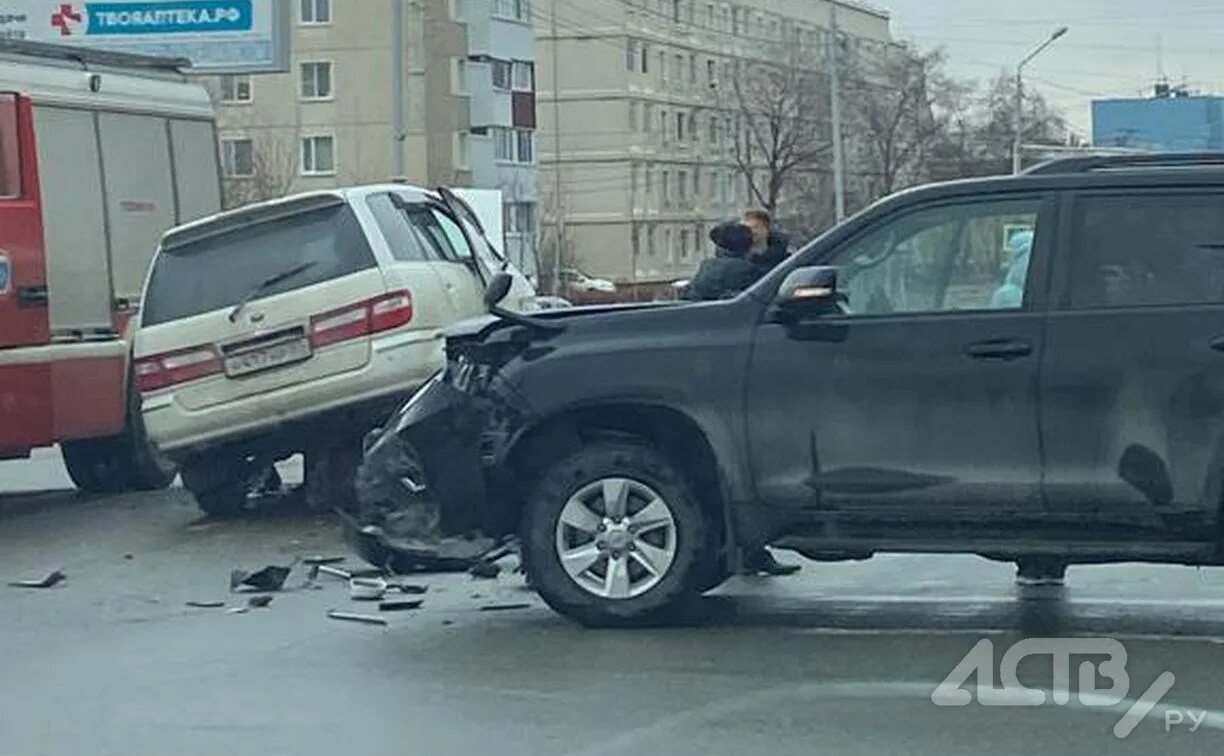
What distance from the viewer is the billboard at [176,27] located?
34.0 meters

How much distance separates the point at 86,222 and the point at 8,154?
1.27 metres

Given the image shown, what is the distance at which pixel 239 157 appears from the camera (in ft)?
241

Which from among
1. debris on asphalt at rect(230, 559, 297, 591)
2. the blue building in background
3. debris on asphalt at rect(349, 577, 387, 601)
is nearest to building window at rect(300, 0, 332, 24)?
the blue building in background

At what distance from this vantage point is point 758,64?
283ft

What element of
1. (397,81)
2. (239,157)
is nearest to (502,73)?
(239,157)

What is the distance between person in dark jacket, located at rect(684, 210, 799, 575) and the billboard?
20800mm

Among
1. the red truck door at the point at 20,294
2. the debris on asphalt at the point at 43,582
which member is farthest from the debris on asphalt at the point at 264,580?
the red truck door at the point at 20,294

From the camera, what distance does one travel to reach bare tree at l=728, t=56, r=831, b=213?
79125 millimetres

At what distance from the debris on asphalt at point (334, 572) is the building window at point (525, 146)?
234 feet

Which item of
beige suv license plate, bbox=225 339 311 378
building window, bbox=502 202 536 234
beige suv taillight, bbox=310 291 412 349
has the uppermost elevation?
beige suv taillight, bbox=310 291 412 349

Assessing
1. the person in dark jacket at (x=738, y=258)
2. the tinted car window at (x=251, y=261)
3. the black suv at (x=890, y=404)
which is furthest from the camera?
the tinted car window at (x=251, y=261)

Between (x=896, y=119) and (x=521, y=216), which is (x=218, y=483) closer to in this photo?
(x=896, y=119)

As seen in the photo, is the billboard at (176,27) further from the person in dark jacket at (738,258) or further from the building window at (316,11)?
the building window at (316,11)

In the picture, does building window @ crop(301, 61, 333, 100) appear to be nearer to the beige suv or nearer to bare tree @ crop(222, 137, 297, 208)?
bare tree @ crop(222, 137, 297, 208)
